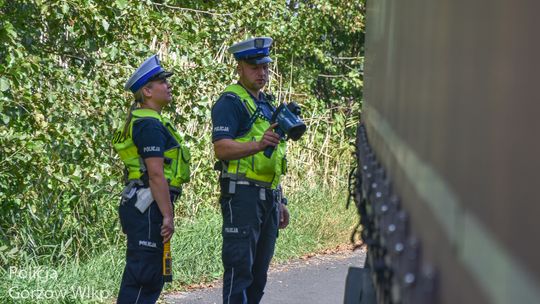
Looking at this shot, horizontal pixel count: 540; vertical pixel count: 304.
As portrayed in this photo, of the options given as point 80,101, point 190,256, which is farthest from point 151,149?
point 190,256

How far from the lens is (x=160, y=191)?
5.76m

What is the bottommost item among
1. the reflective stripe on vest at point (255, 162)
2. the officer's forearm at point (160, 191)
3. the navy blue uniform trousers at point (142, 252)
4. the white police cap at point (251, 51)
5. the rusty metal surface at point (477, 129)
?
the navy blue uniform trousers at point (142, 252)

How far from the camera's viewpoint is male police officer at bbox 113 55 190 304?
19.0ft

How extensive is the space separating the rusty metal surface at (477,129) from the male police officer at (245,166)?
3.76 metres

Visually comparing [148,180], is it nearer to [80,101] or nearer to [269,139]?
[269,139]

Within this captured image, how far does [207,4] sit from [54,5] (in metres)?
4.20

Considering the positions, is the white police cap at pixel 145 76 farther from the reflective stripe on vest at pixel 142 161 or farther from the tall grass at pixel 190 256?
the tall grass at pixel 190 256

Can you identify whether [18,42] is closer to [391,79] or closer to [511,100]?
[391,79]

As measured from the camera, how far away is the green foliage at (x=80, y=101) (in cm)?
717

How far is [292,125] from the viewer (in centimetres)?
574

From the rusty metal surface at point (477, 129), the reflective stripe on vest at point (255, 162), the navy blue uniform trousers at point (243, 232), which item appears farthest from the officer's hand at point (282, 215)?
the rusty metal surface at point (477, 129)

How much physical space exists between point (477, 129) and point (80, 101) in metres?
6.67

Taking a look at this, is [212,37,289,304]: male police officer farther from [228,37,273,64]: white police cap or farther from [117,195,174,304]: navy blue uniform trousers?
[117,195,174,304]: navy blue uniform trousers

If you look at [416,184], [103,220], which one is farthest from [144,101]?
[416,184]
